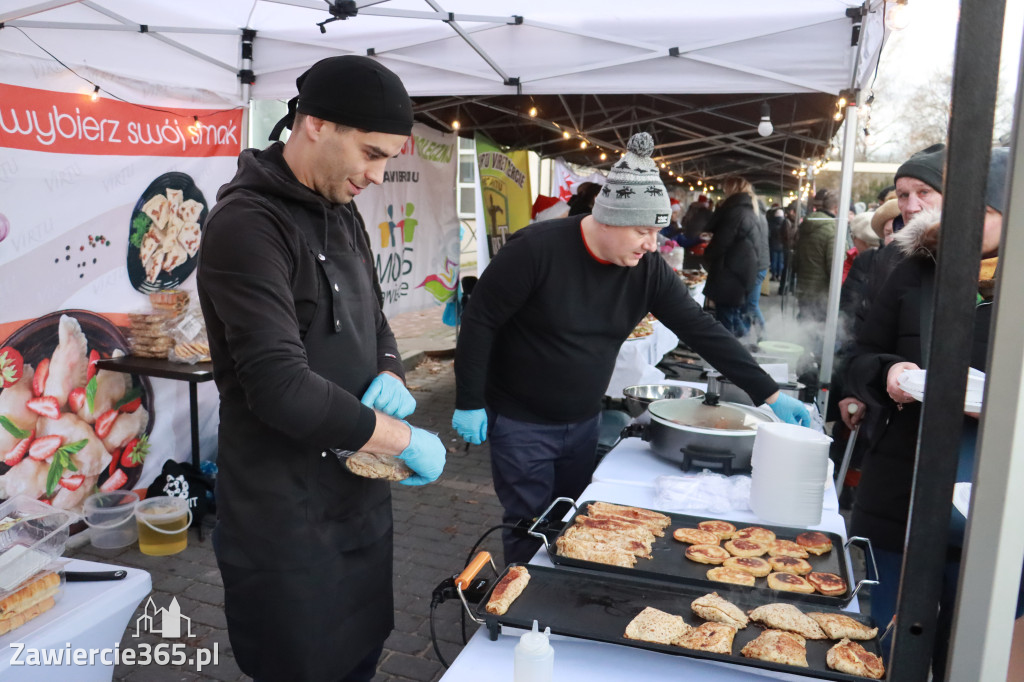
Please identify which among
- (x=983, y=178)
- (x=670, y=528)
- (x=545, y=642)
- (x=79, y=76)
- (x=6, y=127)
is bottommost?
(x=670, y=528)

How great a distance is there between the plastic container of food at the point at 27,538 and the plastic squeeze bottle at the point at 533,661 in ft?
3.93

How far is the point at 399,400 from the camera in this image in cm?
183

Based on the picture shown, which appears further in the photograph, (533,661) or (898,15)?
(898,15)

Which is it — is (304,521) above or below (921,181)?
below

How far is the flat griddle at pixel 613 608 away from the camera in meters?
1.32

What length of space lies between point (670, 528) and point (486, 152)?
6.33 metres

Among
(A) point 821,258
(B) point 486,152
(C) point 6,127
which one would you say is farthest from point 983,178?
(A) point 821,258

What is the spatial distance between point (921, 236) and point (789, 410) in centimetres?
78

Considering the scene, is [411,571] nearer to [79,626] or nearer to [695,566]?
[79,626]

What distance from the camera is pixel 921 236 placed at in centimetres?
218

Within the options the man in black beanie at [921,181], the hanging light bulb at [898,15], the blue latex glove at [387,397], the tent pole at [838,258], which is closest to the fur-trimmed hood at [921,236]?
the man in black beanie at [921,181]

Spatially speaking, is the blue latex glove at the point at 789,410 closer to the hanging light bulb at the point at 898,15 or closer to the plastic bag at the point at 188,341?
the hanging light bulb at the point at 898,15

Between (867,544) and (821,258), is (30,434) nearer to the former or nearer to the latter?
(867,544)

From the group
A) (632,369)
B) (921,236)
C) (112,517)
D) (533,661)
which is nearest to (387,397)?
(533,661)
